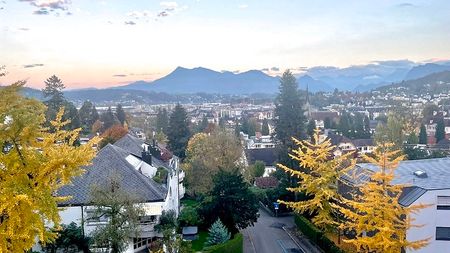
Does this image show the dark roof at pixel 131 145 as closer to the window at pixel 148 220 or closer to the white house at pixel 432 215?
the window at pixel 148 220

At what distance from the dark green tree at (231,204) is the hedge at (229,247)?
209 cm

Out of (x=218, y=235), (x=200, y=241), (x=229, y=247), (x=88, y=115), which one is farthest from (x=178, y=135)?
(x=88, y=115)

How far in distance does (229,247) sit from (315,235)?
302 inches

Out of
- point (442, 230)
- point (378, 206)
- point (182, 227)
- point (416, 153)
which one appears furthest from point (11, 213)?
point (416, 153)

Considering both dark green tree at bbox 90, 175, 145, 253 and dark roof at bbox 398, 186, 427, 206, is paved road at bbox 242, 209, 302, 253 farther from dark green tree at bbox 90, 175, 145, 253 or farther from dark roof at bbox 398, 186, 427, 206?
dark green tree at bbox 90, 175, 145, 253

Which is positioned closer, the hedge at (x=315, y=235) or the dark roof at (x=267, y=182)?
the hedge at (x=315, y=235)

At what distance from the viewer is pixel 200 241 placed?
3412cm

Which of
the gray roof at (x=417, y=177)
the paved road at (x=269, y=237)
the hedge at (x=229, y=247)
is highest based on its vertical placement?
the gray roof at (x=417, y=177)

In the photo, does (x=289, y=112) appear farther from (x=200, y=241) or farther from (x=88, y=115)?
Result: (x=88, y=115)

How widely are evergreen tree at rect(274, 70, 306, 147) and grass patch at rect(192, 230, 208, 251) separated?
20.7 metres

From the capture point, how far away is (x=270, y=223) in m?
43.9

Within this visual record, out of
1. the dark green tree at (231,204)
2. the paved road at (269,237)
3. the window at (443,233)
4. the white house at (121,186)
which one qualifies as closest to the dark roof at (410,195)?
the window at (443,233)

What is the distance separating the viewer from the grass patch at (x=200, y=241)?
32519 millimetres

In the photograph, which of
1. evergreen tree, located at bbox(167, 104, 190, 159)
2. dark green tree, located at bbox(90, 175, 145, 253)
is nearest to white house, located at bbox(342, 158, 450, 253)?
dark green tree, located at bbox(90, 175, 145, 253)
